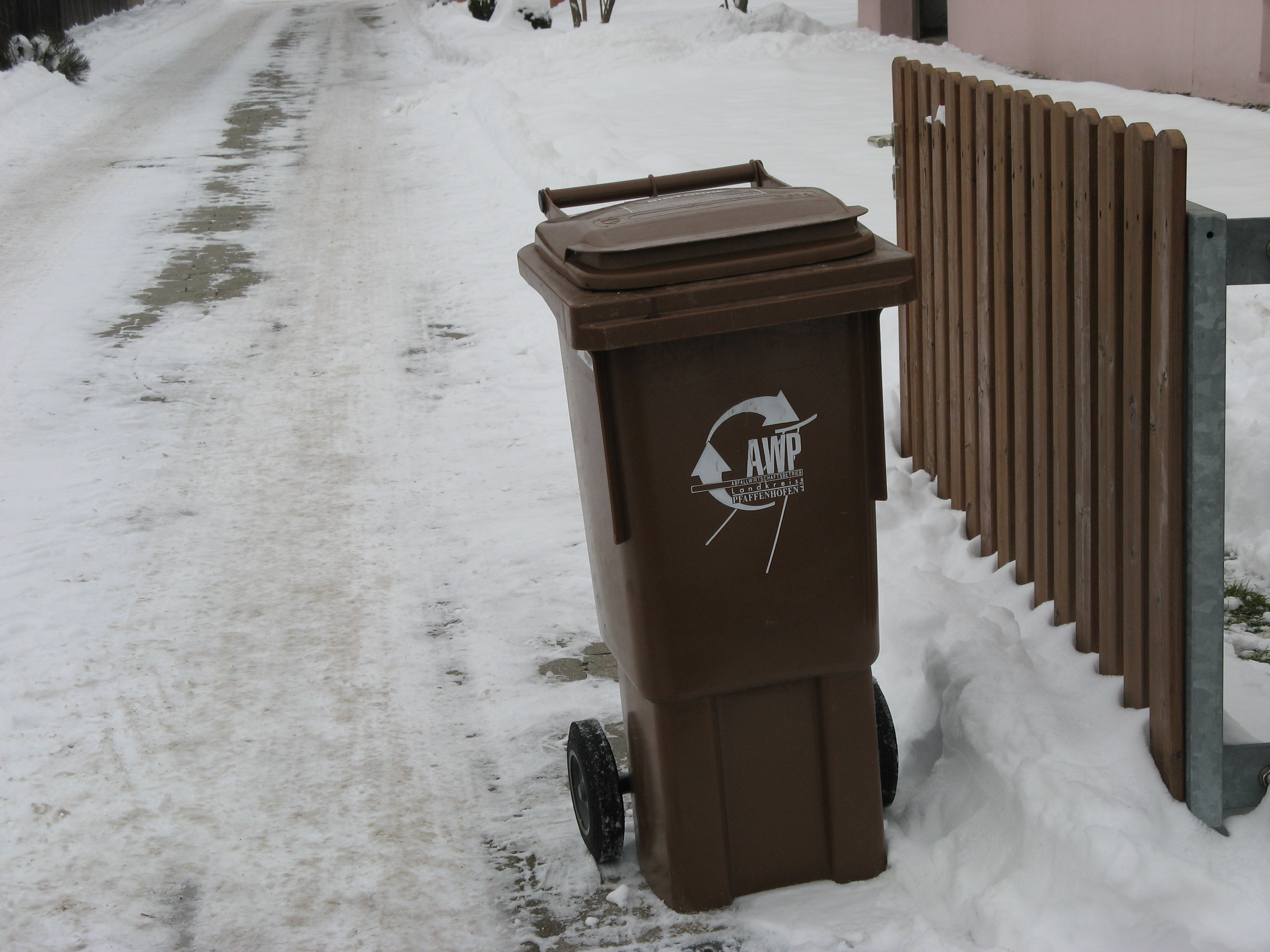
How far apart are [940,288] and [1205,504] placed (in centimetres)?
193

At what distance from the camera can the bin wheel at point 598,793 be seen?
113 inches

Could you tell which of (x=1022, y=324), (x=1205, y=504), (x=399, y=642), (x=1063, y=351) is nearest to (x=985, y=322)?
(x=1022, y=324)

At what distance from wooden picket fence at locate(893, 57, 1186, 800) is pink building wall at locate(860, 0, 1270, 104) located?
21.0 ft

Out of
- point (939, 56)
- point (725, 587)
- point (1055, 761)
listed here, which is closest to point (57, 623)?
point (725, 587)

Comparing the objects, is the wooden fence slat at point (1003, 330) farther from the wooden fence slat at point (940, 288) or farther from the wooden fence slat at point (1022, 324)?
the wooden fence slat at point (940, 288)

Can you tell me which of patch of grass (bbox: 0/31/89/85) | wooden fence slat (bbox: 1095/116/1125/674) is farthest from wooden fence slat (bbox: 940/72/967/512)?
patch of grass (bbox: 0/31/89/85)

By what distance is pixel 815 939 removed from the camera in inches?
105

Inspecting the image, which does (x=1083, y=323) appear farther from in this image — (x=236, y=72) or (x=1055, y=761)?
(x=236, y=72)

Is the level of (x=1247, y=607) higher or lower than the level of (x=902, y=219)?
lower

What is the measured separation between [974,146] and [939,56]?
12571 millimetres

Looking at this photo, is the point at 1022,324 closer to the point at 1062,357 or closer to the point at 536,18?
the point at 1062,357

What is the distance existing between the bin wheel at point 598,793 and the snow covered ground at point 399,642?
0.32 feet

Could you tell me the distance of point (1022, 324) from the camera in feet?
11.6

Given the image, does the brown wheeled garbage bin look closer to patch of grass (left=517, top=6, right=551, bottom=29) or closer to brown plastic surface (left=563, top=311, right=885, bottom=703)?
brown plastic surface (left=563, top=311, right=885, bottom=703)
